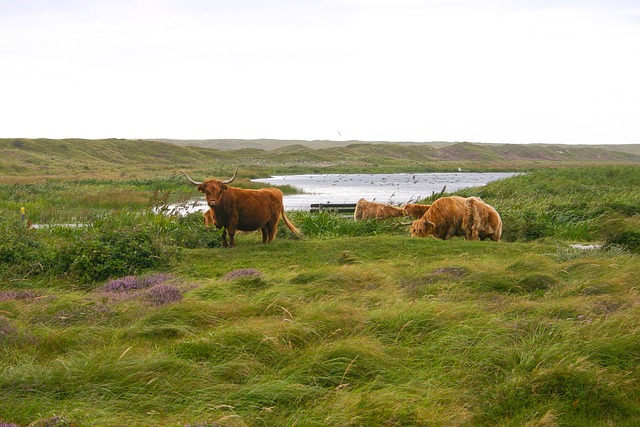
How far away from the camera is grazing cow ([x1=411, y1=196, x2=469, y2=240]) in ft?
48.4

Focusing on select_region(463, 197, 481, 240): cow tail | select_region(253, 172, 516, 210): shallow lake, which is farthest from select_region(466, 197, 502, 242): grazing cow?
select_region(253, 172, 516, 210): shallow lake

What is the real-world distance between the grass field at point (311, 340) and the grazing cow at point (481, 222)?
359cm

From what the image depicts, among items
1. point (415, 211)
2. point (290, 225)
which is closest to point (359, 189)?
point (415, 211)

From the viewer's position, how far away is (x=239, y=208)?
1406cm

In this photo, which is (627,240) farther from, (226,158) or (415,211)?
(226,158)

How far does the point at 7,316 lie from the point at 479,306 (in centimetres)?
512

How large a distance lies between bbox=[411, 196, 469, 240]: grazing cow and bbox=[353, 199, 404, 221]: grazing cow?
388 centimetres

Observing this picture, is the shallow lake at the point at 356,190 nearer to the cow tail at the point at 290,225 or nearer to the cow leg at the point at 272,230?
the cow tail at the point at 290,225

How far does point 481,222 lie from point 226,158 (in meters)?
101

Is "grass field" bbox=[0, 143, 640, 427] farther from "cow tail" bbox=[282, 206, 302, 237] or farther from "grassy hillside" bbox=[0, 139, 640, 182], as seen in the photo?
"grassy hillside" bbox=[0, 139, 640, 182]

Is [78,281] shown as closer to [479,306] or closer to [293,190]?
[479,306]

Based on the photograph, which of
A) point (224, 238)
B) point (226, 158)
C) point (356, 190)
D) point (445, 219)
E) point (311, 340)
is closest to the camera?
point (311, 340)

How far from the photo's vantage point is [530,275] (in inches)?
358

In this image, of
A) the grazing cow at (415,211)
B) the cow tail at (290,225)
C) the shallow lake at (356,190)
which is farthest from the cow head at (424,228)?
the shallow lake at (356,190)
